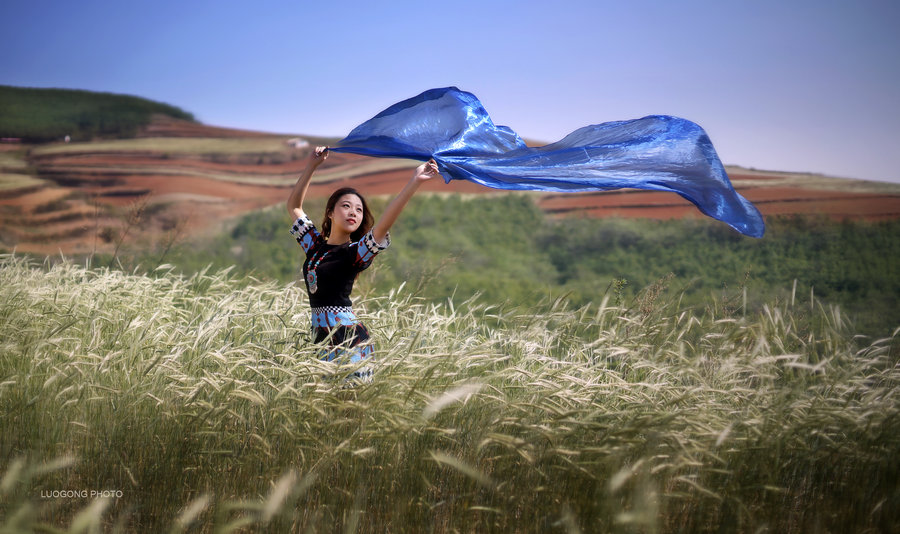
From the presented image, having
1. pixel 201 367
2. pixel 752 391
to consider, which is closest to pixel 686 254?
pixel 752 391

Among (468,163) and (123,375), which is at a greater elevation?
(468,163)

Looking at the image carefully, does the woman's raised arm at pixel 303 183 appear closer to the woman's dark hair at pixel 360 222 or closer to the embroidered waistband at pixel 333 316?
the woman's dark hair at pixel 360 222

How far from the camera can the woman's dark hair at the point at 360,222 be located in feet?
11.1

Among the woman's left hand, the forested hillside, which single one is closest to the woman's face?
the woman's left hand

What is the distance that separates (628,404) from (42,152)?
15.8 m

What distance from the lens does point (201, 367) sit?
10.7ft

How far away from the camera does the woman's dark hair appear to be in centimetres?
339

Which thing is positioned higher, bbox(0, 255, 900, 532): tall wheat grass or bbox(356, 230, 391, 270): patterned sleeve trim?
bbox(356, 230, 391, 270): patterned sleeve trim

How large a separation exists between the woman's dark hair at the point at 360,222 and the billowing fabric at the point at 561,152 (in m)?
0.45

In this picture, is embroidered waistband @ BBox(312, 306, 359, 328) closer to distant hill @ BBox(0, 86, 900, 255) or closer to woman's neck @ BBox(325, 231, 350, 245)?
woman's neck @ BBox(325, 231, 350, 245)

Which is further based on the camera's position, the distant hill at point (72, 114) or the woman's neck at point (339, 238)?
the distant hill at point (72, 114)

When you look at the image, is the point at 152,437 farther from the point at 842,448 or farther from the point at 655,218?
the point at 655,218

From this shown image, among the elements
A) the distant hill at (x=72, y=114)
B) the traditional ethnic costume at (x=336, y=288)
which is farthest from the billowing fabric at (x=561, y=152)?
the distant hill at (x=72, y=114)

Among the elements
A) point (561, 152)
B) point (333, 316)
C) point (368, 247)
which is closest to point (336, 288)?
point (333, 316)
